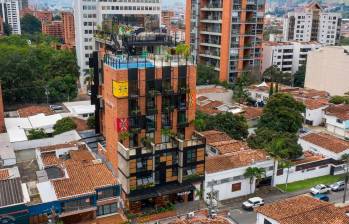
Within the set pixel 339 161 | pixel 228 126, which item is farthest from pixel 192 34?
pixel 339 161

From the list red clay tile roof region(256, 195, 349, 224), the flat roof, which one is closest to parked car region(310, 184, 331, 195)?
red clay tile roof region(256, 195, 349, 224)

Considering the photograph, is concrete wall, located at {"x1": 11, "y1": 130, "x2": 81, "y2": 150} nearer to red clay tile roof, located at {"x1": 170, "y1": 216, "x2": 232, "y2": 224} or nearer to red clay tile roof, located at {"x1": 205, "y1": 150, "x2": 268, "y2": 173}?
red clay tile roof, located at {"x1": 205, "y1": 150, "x2": 268, "y2": 173}

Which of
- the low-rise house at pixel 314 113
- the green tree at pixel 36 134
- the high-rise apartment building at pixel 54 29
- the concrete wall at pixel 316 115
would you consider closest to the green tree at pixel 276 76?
the low-rise house at pixel 314 113

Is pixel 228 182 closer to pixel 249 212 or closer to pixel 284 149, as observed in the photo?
pixel 249 212

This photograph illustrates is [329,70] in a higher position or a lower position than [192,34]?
lower

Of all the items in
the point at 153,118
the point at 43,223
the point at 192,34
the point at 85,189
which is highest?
the point at 192,34

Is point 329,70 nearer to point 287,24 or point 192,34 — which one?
point 192,34

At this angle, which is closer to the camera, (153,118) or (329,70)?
(153,118)
